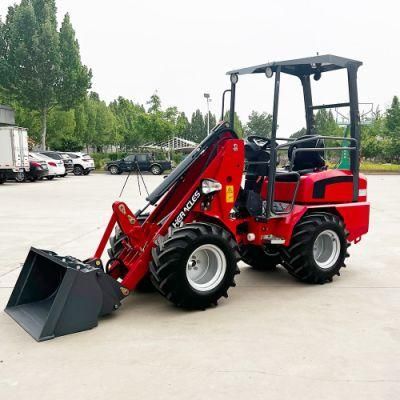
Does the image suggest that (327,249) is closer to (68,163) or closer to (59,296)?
(59,296)

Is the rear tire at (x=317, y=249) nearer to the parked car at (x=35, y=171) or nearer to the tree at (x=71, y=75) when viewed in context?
the parked car at (x=35, y=171)

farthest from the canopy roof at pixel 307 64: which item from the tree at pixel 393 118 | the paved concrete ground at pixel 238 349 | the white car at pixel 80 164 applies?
the tree at pixel 393 118

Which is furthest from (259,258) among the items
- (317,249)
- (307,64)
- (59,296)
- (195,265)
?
(59,296)

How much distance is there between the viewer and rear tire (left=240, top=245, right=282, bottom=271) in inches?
253

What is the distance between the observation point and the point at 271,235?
5570 mm

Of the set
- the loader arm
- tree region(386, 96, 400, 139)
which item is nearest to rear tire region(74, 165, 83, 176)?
the loader arm

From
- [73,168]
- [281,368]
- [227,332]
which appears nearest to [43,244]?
[227,332]

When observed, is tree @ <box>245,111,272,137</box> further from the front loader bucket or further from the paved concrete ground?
the front loader bucket

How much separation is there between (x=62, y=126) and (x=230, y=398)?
42.1 m

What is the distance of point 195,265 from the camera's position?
16.4 feet

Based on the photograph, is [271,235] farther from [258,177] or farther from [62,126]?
[62,126]

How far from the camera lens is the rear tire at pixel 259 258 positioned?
643 centimetres

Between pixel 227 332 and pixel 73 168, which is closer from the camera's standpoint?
pixel 227 332

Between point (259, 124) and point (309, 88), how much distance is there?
129cm
